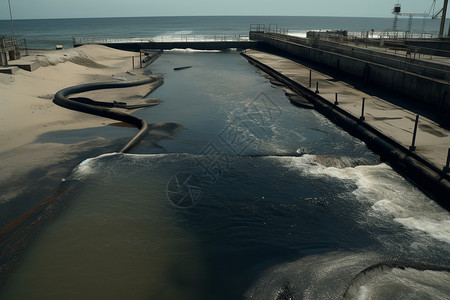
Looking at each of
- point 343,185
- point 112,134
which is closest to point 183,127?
point 112,134

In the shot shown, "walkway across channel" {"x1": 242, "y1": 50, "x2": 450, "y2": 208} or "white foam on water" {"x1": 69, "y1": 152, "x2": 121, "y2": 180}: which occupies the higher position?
"walkway across channel" {"x1": 242, "y1": 50, "x2": 450, "y2": 208}

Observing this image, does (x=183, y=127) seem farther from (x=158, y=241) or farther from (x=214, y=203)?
(x=158, y=241)

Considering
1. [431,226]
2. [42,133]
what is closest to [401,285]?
[431,226]

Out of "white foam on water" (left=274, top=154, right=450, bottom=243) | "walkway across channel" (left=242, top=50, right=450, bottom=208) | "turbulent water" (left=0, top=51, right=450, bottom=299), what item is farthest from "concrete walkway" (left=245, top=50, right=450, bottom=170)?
"turbulent water" (left=0, top=51, right=450, bottom=299)

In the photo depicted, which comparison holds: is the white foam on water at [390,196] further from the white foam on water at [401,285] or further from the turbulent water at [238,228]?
the white foam on water at [401,285]

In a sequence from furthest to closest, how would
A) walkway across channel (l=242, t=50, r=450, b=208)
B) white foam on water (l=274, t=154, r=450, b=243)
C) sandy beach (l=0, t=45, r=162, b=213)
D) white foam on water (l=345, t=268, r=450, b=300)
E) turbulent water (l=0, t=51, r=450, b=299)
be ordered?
sandy beach (l=0, t=45, r=162, b=213) < walkway across channel (l=242, t=50, r=450, b=208) < white foam on water (l=274, t=154, r=450, b=243) < turbulent water (l=0, t=51, r=450, b=299) < white foam on water (l=345, t=268, r=450, b=300)

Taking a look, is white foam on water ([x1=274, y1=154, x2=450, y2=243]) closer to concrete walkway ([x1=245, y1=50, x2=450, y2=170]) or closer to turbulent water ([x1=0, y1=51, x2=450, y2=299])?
turbulent water ([x1=0, y1=51, x2=450, y2=299])
